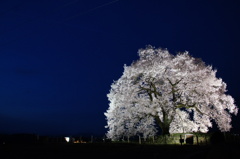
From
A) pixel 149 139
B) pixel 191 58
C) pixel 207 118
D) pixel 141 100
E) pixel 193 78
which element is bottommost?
pixel 149 139

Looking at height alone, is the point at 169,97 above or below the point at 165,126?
above

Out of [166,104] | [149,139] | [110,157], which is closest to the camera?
[110,157]

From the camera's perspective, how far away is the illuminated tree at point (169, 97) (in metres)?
33.4

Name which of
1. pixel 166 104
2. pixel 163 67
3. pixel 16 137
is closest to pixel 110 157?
pixel 166 104

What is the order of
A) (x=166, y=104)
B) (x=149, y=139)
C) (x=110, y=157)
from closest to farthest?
(x=110, y=157) < (x=166, y=104) < (x=149, y=139)

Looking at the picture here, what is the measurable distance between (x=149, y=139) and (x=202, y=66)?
12352mm

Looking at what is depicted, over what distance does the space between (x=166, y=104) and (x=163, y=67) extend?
483cm

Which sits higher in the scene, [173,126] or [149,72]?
[149,72]

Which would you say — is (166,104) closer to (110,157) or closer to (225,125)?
(225,125)

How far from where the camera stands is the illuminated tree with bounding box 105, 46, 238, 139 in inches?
1316

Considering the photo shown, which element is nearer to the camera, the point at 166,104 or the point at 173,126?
the point at 166,104

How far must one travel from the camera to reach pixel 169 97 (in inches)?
1341

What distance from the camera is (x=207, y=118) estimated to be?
34.4 m

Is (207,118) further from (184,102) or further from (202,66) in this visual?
(202,66)
